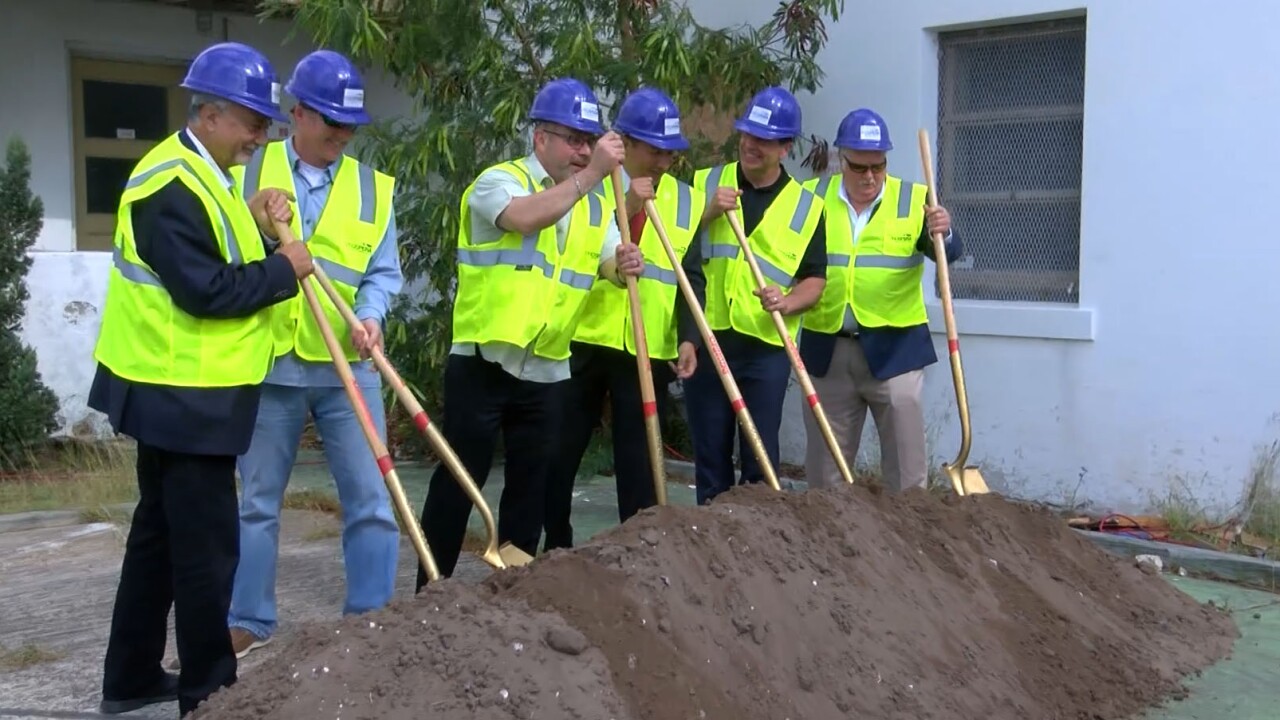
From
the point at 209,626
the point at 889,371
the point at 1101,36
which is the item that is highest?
the point at 1101,36

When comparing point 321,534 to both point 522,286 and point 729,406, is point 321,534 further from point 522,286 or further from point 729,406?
point 522,286

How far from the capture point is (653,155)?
4.86 m

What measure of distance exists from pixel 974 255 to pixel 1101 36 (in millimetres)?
1348

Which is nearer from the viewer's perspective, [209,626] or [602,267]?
[209,626]

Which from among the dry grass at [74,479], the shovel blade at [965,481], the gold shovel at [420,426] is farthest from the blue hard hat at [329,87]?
the dry grass at [74,479]

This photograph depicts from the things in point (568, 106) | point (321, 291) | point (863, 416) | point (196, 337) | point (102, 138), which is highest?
point (102, 138)

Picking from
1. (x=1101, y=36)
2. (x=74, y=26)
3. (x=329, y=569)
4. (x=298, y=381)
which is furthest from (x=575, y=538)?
(x=74, y=26)

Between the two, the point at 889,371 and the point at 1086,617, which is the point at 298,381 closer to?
the point at 889,371

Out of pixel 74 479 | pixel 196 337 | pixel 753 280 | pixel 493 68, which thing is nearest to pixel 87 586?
pixel 74 479

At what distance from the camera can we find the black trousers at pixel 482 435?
440 centimetres

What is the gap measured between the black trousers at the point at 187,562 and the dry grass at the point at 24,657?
871 mm

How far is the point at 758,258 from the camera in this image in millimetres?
5203

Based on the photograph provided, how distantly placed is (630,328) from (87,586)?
2.50 metres

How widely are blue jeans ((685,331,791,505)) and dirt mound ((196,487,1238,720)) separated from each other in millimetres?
749
